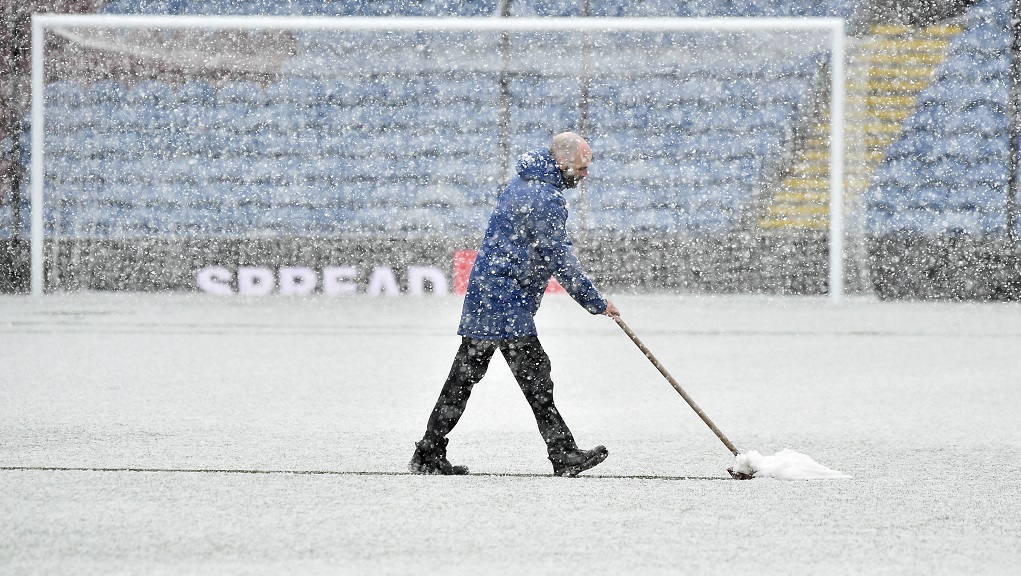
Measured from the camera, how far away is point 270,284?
56.6 ft

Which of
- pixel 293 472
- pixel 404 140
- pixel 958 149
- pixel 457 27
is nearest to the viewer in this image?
pixel 293 472

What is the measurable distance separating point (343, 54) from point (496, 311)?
13.2 metres

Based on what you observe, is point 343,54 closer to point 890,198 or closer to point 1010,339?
point 890,198

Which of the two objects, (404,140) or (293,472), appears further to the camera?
(404,140)

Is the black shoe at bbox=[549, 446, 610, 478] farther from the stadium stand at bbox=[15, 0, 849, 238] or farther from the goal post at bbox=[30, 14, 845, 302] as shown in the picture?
the stadium stand at bbox=[15, 0, 849, 238]

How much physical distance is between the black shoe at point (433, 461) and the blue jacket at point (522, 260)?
0.40m

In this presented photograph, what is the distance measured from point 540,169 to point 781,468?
1.25 m

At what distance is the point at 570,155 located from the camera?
17.9 ft

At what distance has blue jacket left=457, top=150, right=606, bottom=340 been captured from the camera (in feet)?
17.7

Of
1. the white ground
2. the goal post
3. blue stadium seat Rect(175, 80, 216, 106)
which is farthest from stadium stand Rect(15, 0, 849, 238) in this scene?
the white ground

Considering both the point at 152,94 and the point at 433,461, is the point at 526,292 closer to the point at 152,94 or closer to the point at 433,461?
the point at 433,461

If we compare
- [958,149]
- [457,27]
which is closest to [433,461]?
[457,27]

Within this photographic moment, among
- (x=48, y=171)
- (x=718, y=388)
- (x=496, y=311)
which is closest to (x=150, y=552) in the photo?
(x=496, y=311)

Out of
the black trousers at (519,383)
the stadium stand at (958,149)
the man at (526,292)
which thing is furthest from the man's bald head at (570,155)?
the stadium stand at (958,149)
